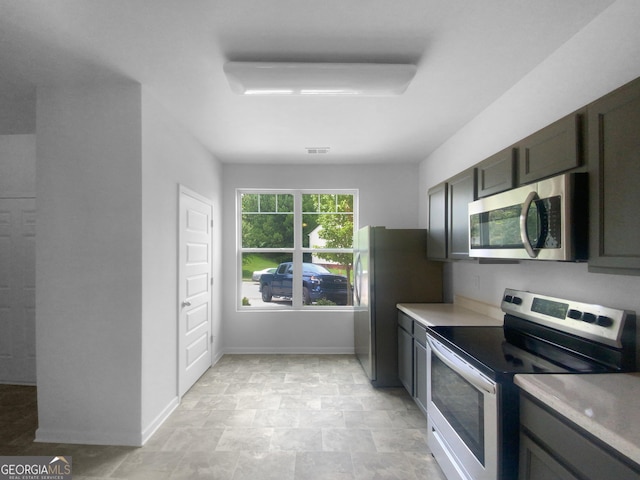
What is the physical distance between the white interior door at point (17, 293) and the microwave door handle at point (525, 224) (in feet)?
13.9

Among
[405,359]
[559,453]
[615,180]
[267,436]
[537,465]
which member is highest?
[615,180]

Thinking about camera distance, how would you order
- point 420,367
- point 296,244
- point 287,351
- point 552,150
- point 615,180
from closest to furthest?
point 615,180
point 552,150
point 420,367
point 287,351
point 296,244

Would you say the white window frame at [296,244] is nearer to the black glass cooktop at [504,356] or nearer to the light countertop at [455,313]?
the light countertop at [455,313]

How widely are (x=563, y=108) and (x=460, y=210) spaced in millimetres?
928

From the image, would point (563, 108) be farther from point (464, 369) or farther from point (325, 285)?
point (325, 285)

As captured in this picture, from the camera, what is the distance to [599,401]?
3.70 ft

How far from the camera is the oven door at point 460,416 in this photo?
4.79 feet

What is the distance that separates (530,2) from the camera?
59.5 inches

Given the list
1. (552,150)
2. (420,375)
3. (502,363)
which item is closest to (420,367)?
(420,375)

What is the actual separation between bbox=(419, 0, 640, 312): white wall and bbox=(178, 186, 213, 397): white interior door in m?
2.65

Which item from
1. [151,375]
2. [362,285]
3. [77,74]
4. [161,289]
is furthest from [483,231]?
[77,74]

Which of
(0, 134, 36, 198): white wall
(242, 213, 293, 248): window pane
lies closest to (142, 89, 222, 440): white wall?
(242, 213, 293, 248): window pane

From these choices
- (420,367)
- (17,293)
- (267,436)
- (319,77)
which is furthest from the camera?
(17,293)

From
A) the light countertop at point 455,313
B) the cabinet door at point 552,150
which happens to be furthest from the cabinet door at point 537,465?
the cabinet door at point 552,150
